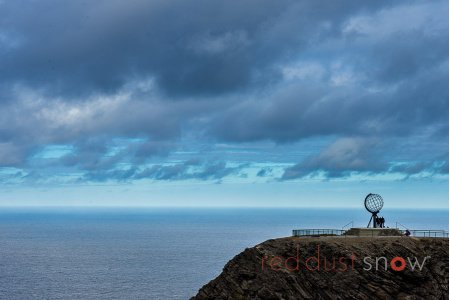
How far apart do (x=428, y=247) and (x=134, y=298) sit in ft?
172

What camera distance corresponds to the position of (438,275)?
67312 mm

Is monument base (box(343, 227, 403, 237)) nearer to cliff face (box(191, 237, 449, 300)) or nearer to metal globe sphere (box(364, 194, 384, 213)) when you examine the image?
metal globe sphere (box(364, 194, 384, 213))

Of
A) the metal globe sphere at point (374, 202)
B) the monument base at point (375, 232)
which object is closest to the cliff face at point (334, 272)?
the monument base at point (375, 232)

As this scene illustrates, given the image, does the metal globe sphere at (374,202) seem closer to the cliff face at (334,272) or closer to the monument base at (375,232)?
the monument base at (375,232)

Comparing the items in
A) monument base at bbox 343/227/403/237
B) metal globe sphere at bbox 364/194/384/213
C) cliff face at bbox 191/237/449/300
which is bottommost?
cliff face at bbox 191/237/449/300

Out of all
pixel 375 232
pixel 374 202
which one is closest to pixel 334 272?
pixel 375 232

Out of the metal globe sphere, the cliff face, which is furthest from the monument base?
the cliff face

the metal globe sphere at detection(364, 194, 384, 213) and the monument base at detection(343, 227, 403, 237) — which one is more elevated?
the metal globe sphere at detection(364, 194, 384, 213)

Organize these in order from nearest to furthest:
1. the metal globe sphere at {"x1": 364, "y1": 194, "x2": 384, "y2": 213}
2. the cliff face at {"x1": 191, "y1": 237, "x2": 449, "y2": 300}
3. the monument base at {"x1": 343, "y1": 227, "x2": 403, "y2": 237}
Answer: the cliff face at {"x1": 191, "y1": 237, "x2": 449, "y2": 300}
the monument base at {"x1": 343, "y1": 227, "x2": 403, "y2": 237}
the metal globe sphere at {"x1": 364, "y1": 194, "x2": 384, "y2": 213}

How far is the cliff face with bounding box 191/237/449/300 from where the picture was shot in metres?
63.6

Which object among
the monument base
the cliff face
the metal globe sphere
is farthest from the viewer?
the metal globe sphere

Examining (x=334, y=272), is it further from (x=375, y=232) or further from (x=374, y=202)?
(x=374, y=202)

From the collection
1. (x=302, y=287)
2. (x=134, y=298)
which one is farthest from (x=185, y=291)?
(x=302, y=287)

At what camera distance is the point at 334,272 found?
65188 millimetres
